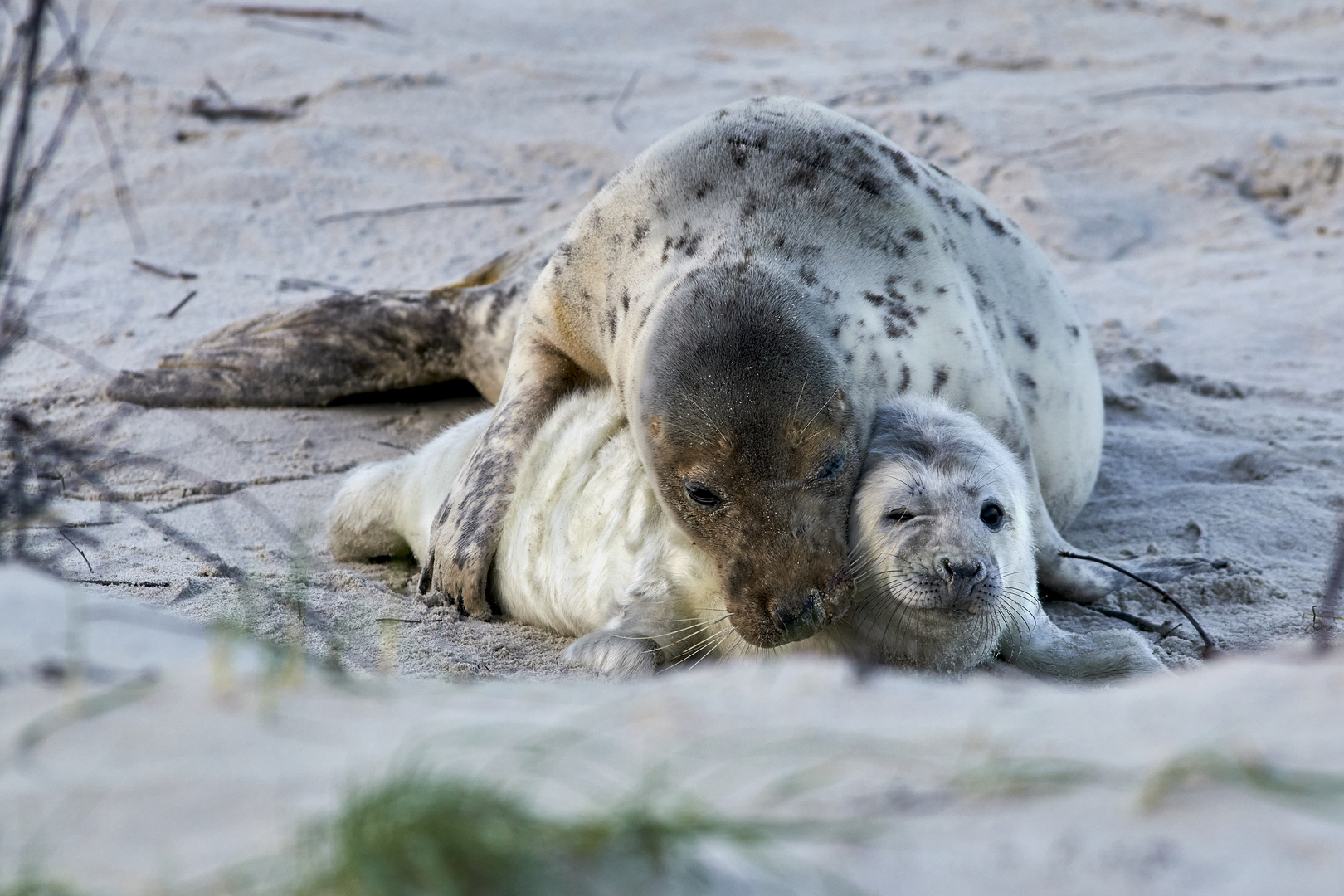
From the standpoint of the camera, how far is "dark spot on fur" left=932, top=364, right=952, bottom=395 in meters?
3.36

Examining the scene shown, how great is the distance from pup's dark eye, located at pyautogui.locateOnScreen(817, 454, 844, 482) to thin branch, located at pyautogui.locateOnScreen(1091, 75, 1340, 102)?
5.32m

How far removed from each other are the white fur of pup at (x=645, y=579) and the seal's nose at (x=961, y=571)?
109mm

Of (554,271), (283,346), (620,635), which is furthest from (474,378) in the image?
(620,635)

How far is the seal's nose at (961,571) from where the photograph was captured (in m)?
2.57

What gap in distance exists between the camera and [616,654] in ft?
9.37

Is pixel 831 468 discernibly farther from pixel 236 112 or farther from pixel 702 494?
pixel 236 112

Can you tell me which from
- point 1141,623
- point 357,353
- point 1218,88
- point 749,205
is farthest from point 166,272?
point 1218,88

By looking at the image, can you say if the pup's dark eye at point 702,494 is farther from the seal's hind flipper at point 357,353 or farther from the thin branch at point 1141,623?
the seal's hind flipper at point 357,353

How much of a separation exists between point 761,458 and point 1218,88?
226 inches

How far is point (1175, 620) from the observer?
10.8ft

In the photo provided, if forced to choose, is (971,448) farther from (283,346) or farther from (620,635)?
(283,346)

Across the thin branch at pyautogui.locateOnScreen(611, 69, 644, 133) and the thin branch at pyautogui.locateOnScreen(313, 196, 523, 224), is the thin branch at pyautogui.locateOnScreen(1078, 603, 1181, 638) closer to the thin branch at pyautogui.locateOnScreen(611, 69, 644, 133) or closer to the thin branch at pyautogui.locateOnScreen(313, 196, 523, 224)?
the thin branch at pyautogui.locateOnScreen(313, 196, 523, 224)

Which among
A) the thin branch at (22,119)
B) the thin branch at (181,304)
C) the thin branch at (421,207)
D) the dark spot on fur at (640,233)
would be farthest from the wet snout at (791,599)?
the thin branch at (421,207)

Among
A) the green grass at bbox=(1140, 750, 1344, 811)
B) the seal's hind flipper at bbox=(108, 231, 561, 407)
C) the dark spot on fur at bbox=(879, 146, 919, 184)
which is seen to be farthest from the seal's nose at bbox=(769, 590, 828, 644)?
the seal's hind flipper at bbox=(108, 231, 561, 407)
